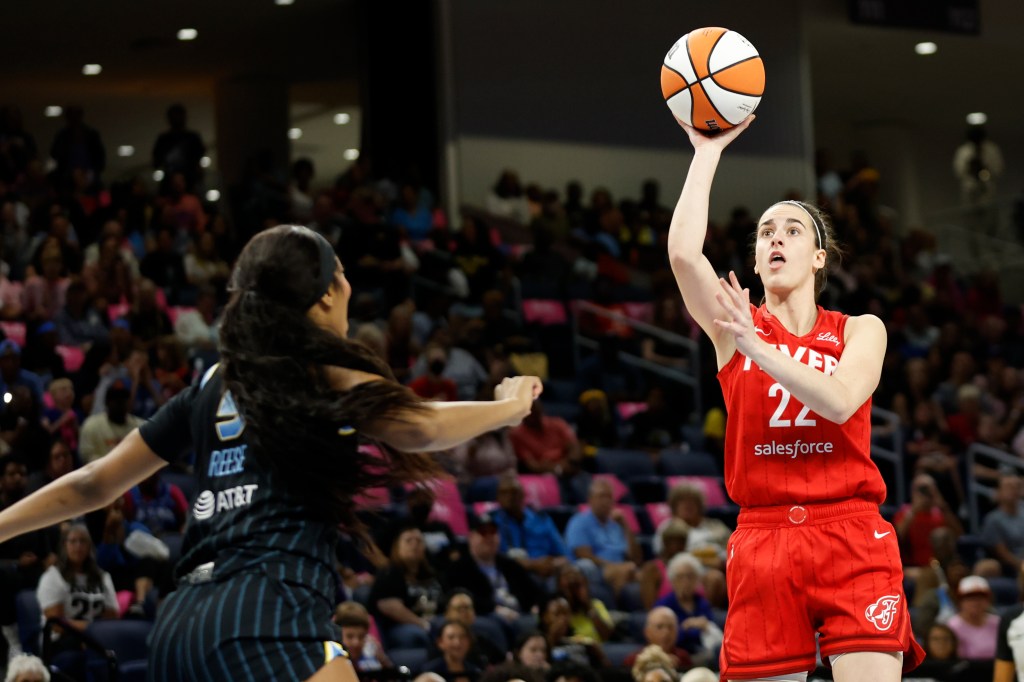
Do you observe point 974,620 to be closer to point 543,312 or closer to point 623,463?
point 623,463

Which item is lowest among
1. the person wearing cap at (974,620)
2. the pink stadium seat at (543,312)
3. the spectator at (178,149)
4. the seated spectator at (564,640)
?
the person wearing cap at (974,620)

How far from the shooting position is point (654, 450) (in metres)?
14.1

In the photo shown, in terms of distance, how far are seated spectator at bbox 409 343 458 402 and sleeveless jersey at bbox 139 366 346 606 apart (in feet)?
30.1

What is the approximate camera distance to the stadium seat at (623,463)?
13.6 metres

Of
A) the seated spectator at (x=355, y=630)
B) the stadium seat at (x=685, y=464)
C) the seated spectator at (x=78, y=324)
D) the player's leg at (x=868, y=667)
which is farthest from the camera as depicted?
the stadium seat at (x=685, y=464)

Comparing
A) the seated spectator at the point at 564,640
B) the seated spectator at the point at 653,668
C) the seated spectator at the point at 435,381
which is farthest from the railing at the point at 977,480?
the seated spectator at the point at 653,668

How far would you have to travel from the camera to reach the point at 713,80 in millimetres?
4930

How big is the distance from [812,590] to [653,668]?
3.97 metres

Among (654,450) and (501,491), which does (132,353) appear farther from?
(654,450)

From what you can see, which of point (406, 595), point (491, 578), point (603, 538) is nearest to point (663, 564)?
point (603, 538)

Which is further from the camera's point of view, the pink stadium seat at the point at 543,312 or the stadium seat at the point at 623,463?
the pink stadium seat at the point at 543,312

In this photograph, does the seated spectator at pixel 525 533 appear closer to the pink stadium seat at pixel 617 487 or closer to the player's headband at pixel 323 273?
the pink stadium seat at pixel 617 487

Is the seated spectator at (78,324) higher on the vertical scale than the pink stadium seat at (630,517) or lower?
higher

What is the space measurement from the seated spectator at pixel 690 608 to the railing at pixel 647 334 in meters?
4.65
